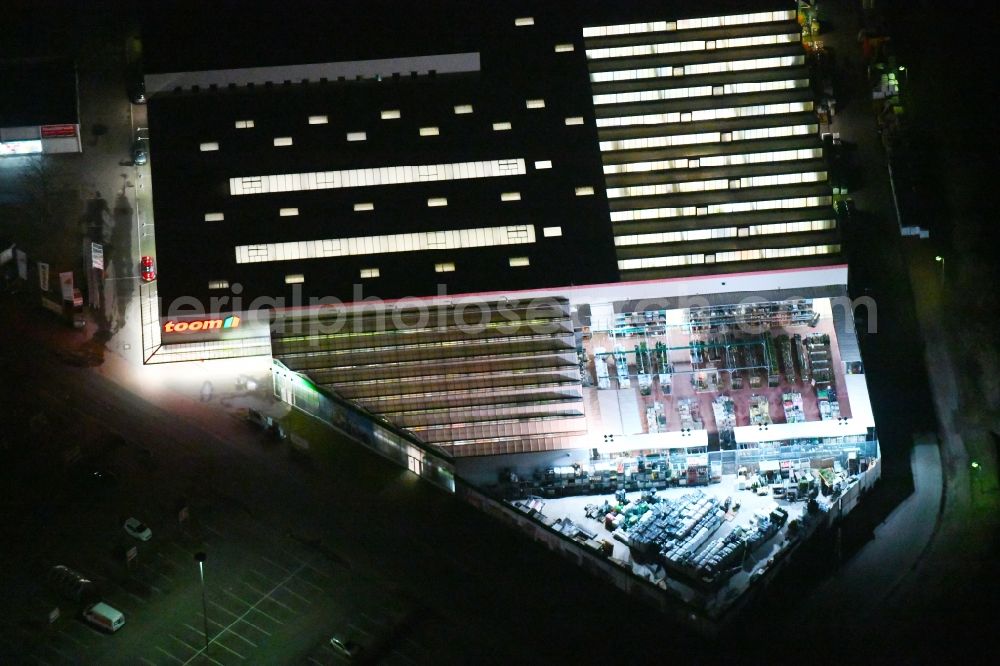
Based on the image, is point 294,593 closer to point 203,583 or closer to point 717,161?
point 203,583

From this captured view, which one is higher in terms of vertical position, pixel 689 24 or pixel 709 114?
pixel 689 24

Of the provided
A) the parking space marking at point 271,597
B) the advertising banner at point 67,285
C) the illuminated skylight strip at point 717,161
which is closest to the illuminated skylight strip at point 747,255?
the illuminated skylight strip at point 717,161

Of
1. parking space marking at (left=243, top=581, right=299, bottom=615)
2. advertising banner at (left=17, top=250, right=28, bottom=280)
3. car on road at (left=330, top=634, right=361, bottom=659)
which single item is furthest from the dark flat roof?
car on road at (left=330, top=634, right=361, bottom=659)

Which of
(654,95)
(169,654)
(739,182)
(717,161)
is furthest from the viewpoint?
(654,95)

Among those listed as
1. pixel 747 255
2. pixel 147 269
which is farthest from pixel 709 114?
pixel 147 269

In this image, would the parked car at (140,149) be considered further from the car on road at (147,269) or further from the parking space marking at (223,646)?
the parking space marking at (223,646)

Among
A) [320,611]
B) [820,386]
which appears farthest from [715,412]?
[320,611]
